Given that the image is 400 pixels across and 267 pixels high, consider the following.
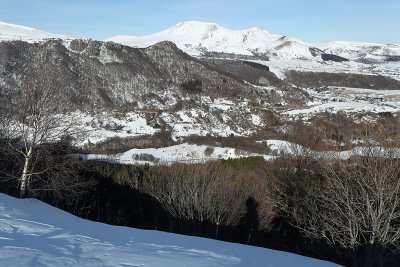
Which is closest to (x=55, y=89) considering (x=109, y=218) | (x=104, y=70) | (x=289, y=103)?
(x=109, y=218)

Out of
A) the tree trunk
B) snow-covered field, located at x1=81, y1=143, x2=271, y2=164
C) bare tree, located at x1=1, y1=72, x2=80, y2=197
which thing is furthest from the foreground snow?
snow-covered field, located at x1=81, y1=143, x2=271, y2=164

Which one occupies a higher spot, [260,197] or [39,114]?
[39,114]

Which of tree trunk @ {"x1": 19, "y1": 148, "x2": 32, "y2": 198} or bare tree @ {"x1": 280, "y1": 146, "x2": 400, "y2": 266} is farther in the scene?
tree trunk @ {"x1": 19, "y1": 148, "x2": 32, "y2": 198}

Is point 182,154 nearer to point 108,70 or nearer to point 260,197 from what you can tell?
point 260,197

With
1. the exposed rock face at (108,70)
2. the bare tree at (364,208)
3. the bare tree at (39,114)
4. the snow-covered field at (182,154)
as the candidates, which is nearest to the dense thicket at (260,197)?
the bare tree at (364,208)

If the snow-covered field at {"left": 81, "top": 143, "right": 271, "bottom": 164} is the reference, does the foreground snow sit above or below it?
below

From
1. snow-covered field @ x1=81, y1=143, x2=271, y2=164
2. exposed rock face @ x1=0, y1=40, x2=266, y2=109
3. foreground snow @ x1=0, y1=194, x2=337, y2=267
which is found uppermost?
exposed rock face @ x1=0, y1=40, x2=266, y2=109

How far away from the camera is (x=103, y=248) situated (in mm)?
6715

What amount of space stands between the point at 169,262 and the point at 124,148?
4891 cm

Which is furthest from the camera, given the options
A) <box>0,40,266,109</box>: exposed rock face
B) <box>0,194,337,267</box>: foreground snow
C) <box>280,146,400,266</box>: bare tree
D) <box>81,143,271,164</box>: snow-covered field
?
<box>0,40,266,109</box>: exposed rock face

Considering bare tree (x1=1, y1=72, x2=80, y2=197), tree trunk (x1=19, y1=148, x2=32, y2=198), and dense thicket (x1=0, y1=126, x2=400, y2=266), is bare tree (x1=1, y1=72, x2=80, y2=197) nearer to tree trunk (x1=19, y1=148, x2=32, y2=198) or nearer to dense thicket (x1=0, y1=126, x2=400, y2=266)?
tree trunk (x1=19, y1=148, x2=32, y2=198)

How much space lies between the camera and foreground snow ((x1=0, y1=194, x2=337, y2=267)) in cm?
598

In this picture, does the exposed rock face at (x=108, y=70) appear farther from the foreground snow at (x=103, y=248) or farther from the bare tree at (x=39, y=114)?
the foreground snow at (x=103, y=248)

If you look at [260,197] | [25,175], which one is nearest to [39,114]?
[25,175]
